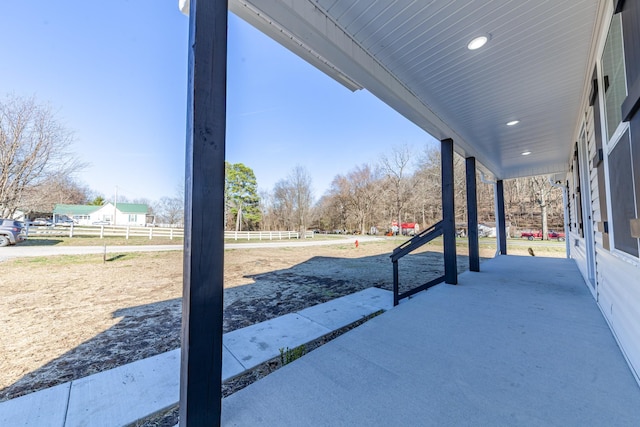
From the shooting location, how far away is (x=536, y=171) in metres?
7.55

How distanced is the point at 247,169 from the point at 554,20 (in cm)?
2364

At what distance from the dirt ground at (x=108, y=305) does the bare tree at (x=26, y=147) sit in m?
8.14

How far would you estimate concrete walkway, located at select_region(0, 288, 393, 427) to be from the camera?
1424 millimetres

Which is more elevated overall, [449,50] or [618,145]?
[449,50]

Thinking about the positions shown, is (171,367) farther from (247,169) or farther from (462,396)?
(247,169)

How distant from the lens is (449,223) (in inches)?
166

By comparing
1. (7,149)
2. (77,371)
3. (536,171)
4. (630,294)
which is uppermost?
(7,149)

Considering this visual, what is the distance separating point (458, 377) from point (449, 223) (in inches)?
116

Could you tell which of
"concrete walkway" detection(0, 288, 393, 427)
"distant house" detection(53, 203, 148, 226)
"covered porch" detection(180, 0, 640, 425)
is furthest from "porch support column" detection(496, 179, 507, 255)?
"distant house" detection(53, 203, 148, 226)

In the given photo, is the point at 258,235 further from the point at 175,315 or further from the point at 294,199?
the point at 175,315

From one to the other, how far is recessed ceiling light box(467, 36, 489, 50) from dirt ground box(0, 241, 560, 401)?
11.9ft

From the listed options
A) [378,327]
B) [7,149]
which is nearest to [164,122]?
[7,149]

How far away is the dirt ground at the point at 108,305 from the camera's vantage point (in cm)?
216

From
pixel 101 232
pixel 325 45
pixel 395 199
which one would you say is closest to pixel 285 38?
pixel 325 45
